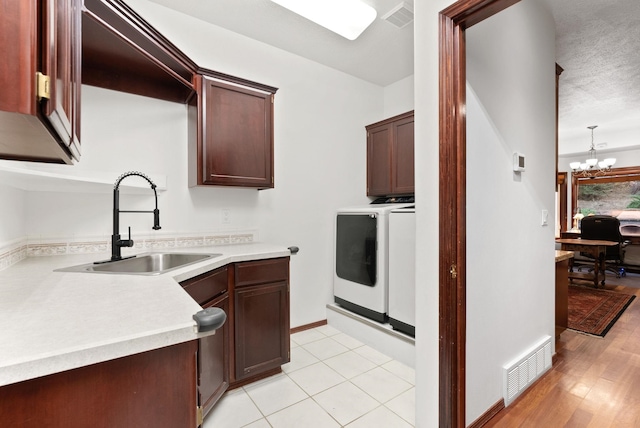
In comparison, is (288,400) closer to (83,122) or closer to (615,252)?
(83,122)

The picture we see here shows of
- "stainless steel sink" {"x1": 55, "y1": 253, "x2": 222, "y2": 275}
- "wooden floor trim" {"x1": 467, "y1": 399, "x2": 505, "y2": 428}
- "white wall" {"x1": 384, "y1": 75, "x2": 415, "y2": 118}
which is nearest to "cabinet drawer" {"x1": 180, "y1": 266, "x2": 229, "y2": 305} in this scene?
"stainless steel sink" {"x1": 55, "y1": 253, "x2": 222, "y2": 275}

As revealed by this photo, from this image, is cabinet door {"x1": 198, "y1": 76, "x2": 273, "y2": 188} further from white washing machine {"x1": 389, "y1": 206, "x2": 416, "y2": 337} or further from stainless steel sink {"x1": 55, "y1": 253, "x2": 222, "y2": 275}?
white washing machine {"x1": 389, "y1": 206, "x2": 416, "y2": 337}

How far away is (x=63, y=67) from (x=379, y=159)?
9.65ft

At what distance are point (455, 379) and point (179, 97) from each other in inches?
102

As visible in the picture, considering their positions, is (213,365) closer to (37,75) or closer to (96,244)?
(96,244)

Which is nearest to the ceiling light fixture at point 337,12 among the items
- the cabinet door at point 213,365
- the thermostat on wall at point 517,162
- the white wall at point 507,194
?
the white wall at point 507,194

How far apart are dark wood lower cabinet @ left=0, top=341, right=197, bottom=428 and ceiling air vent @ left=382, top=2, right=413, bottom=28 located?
2.59m

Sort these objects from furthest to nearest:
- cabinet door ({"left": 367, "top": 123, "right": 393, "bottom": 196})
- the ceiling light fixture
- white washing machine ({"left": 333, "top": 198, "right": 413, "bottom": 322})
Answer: cabinet door ({"left": 367, "top": 123, "right": 393, "bottom": 196}), white washing machine ({"left": 333, "top": 198, "right": 413, "bottom": 322}), the ceiling light fixture

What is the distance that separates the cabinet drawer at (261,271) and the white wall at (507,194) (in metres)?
1.23

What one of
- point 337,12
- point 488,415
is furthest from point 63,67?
point 488,415

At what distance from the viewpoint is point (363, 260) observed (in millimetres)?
2752

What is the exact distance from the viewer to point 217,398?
175 cm

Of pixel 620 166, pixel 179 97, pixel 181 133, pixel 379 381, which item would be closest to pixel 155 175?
pixel 181 133

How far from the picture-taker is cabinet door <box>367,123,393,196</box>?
127 inches
